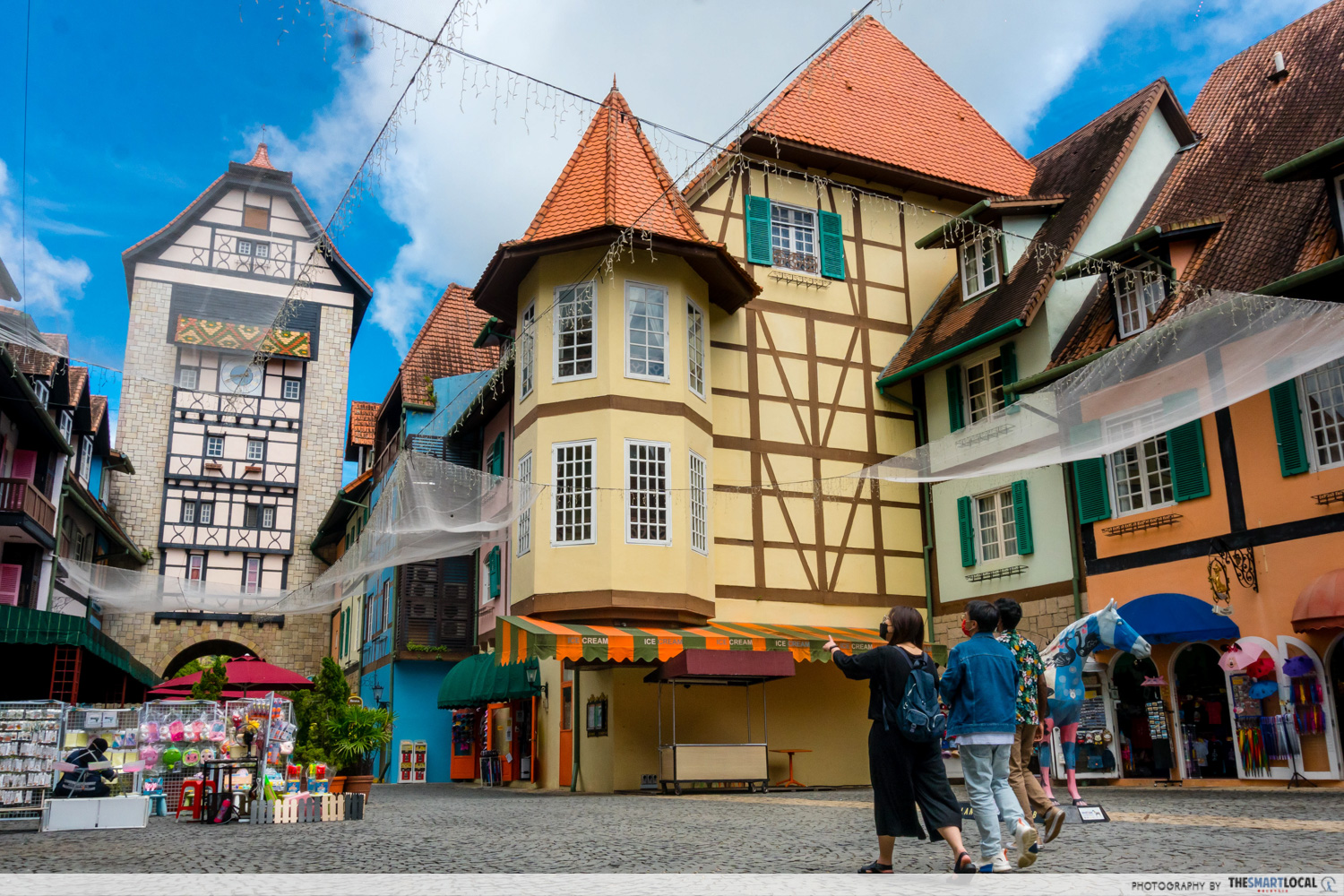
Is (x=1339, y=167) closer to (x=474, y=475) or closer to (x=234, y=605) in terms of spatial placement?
(x=474, y=475)

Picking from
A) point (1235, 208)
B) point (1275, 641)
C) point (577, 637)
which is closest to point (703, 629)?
point (577, 637)

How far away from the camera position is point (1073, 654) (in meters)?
8.96

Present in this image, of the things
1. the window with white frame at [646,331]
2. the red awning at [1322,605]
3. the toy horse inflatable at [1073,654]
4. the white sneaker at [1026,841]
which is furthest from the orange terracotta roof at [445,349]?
the white sneaker at [1026,841]

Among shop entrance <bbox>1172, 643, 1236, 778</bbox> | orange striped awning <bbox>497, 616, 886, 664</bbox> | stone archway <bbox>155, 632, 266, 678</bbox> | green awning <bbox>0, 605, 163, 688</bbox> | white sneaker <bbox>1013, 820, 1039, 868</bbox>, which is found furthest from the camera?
stone archway <bbox>155, 632, 266, 678</bbox>

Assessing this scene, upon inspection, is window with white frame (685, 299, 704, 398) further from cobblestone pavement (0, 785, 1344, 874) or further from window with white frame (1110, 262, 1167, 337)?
cobblestone pavement (0, 785, 1344, 874)

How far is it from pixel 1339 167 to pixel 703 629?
10638 millimetres

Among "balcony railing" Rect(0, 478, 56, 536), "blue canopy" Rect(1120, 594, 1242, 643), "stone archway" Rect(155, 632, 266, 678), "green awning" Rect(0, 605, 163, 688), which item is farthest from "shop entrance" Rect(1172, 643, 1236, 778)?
"stone archway" Rect(155, 632, 266, 678)

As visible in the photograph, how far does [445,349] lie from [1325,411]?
71.7 ft

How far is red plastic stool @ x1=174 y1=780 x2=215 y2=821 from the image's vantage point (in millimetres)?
12594

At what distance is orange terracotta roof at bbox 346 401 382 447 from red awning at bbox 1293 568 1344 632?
29480mm

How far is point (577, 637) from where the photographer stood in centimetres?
1562

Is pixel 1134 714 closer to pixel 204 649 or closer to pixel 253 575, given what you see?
pixel 253 575

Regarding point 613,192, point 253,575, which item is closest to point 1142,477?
point 613,192

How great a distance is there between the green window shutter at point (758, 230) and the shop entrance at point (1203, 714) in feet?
31.6
